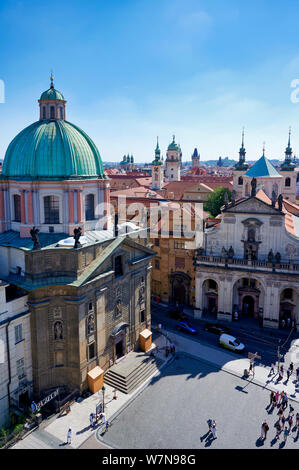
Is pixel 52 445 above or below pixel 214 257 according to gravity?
below

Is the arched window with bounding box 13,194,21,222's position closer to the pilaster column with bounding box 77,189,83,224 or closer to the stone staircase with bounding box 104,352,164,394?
the pilaster column with bounding box 77,189,83,224

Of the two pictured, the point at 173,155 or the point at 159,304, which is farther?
the point at 173,155

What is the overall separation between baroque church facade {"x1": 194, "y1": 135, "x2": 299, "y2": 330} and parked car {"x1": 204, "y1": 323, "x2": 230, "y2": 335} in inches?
125

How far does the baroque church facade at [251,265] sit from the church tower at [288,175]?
124ft

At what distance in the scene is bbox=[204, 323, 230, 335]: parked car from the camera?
4622cm

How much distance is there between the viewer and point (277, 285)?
46.9 metres

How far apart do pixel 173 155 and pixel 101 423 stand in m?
104

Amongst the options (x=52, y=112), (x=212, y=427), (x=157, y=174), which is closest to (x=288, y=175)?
(x=157, y=174)

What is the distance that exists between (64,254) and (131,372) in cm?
1424

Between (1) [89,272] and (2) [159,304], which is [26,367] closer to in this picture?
(1) [89,272]

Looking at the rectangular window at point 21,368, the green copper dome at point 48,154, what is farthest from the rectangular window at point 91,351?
the green copper dome at point 48,154

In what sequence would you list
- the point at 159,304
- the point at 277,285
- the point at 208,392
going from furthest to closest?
the point at 159,304, the point at 277,285, the point at 208,392
